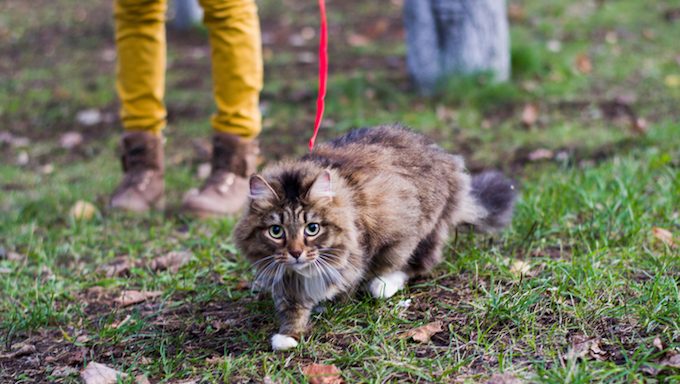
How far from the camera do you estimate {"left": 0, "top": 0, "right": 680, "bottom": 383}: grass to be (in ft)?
7.31

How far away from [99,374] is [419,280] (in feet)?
3.76

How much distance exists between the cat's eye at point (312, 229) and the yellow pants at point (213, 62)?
57.9 inches

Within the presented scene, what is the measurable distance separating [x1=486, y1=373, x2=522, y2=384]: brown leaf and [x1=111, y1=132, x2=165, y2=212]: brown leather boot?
232cm

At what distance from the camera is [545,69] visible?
5672 millimetres

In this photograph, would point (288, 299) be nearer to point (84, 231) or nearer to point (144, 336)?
point (144, 336)

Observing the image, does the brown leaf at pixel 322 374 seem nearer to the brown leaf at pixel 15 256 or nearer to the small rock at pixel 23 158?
the brown leaf at pixel 15 256

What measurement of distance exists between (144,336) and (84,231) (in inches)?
48.8

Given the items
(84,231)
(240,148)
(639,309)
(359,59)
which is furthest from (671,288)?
(359,59)

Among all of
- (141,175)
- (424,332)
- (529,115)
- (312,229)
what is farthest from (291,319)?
(529,115)

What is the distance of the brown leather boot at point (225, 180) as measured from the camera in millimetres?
3629

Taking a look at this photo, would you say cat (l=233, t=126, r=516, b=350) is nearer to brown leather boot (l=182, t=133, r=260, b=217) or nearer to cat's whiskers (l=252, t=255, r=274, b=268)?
cat's whiskers (l=252, t=255, r=274, b=268)

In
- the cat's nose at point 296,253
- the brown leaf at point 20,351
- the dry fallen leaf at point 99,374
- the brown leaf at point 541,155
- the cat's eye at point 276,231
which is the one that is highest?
the cat's eye at point 276,231

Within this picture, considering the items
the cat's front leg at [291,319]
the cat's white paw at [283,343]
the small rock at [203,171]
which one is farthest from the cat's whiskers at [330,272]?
the small rock at [203,171]

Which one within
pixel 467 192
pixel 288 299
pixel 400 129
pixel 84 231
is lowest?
pixel 84 231
